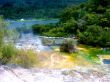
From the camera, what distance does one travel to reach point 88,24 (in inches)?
546

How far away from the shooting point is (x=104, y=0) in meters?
14.6

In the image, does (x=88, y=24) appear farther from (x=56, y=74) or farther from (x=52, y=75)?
(x=52, y=75)

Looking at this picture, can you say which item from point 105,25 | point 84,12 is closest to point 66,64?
point 105,25

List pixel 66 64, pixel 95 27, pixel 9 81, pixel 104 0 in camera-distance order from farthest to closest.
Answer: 1. pixel 104 0
2. pixel 95 27
3. pixel 66 64
4. pixel 9 81

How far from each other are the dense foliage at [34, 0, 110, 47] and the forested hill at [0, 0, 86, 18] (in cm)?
516

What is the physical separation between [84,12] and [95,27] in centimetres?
A: 188

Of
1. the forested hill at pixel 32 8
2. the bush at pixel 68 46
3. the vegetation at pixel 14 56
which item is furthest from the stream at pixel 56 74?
the forested hill at pixel 32 8

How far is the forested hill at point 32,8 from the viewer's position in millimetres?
20894

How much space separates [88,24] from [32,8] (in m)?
8.74

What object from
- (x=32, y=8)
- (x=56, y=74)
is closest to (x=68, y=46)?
(x=56, y=74)

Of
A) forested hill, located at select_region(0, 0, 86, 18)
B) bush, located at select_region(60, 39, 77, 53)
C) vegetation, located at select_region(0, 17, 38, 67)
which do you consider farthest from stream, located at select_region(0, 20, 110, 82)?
forested hill, located at select_region(0, 0, 86, 18)

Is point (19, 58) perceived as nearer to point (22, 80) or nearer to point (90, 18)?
point (22, 80)

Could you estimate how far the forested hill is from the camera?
2089 centimetres

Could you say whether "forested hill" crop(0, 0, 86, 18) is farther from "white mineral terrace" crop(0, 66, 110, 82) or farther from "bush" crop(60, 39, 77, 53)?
"white mineral terrace" crop(0, 66, 110, 82)
